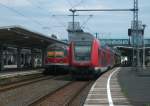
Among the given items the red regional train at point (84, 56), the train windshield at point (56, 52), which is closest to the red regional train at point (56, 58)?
the train windshield at point (56, 52)

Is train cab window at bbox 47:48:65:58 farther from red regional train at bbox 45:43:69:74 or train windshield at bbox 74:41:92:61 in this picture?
train windshield at bbox 74:41:92:61

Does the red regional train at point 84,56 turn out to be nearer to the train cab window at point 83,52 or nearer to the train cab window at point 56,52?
the train cab window at point 83,52

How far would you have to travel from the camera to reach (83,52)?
33.4 meters

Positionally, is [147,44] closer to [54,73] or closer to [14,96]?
[54,73]

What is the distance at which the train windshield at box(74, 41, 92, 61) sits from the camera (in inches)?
1314

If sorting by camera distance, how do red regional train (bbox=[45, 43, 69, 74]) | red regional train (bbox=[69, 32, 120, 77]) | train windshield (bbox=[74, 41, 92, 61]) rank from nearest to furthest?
red regional train (bbox=[69, 32, 120, 77]) → train windshield (bbox=[74, 41, 92, 61]) → red regional train (bbox=[45, 43, 69, 74])

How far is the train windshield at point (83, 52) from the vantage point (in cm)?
3338

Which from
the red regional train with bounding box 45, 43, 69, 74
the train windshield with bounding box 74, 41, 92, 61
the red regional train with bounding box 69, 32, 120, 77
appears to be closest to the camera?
the red regional train with bounding box 69, 32, 120, 77

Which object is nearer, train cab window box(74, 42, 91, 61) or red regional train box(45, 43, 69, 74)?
train cab window box(74, 42, 91, 61)

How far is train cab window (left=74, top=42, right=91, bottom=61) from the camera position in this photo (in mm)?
33375

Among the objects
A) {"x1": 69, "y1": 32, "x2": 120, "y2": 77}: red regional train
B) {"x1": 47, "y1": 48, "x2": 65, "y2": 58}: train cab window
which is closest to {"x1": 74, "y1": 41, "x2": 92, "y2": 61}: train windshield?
{"x1": 69, "y1": 32, "x2": 120, "y2": 77}: red regional train

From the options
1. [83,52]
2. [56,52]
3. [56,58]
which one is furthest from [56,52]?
[83,52]

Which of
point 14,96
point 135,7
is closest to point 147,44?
point 135,7

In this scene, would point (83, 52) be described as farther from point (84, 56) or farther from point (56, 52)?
point (56, 52)
